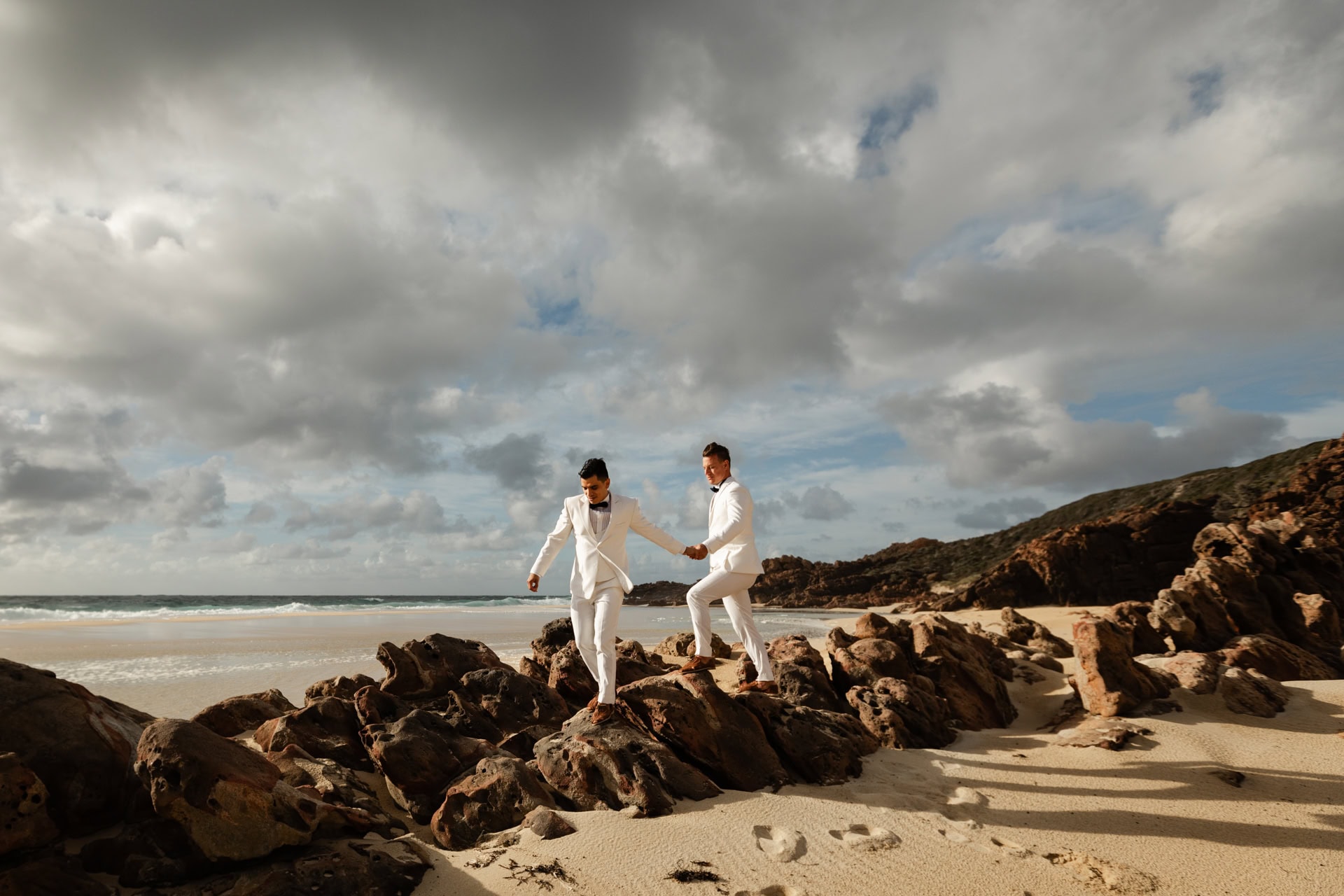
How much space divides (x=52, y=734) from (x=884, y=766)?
6505 millimetres

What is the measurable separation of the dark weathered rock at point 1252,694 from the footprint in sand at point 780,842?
597 cm

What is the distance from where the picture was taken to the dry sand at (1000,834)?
4.36 m

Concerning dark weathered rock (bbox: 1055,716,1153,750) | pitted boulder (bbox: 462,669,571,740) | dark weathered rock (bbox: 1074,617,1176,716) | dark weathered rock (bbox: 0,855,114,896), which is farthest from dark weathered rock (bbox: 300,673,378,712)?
dark weathered rock (bbox: 1074,617,1176,716)

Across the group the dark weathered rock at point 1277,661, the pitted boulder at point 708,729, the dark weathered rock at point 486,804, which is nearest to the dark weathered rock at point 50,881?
the dark weathered rock at point 486,804

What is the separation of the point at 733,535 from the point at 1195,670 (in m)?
5.96

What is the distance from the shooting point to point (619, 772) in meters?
5.55

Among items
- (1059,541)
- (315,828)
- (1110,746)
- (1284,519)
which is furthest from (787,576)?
(315,828)

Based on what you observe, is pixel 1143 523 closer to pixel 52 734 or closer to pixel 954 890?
pixel 954 890

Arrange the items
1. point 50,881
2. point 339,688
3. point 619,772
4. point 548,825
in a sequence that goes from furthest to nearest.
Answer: point 339,688 < point 619,772 < point 548,825 < point 50,881

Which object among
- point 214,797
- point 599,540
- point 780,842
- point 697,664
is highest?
point 599,540

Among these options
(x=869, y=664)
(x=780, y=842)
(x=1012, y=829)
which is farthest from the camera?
(x=869, y=664)

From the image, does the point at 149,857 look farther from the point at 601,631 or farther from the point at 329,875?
the point at 601,631

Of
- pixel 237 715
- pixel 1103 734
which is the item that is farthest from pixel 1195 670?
pixel 237 715

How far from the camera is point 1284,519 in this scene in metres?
14.3
